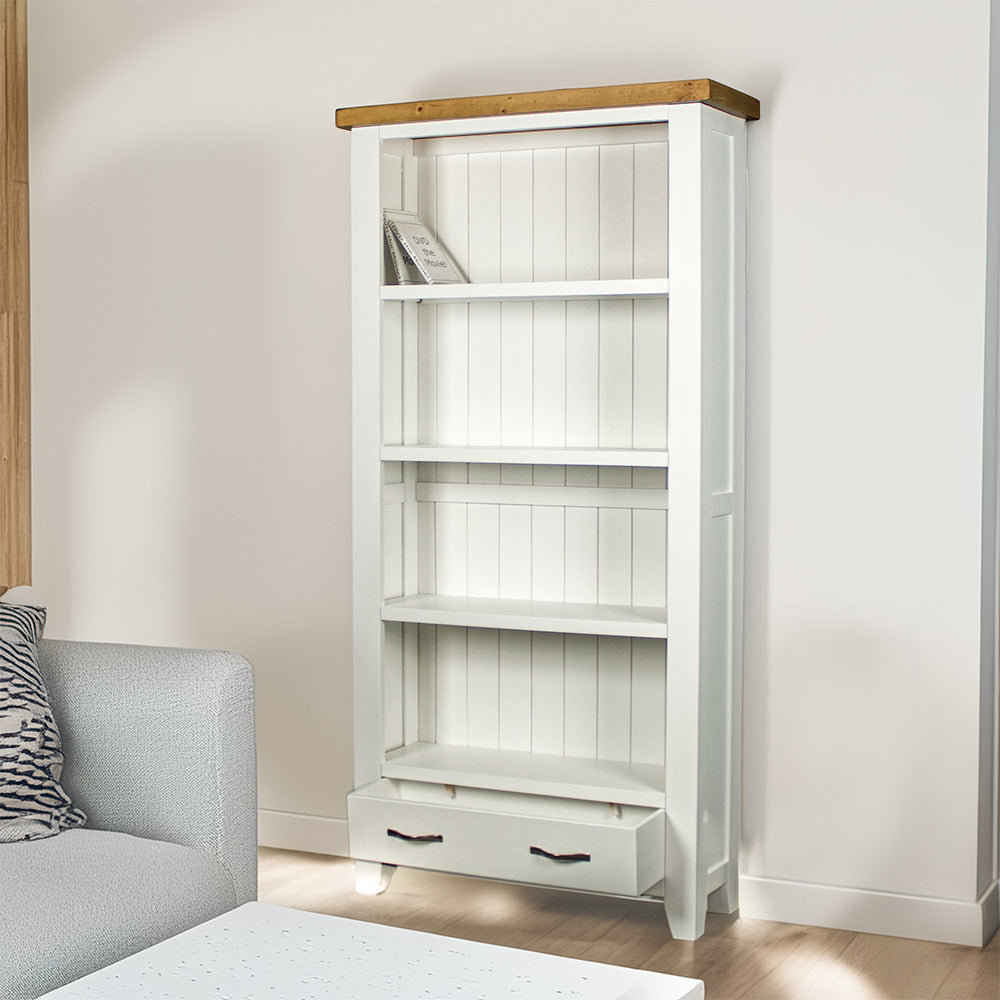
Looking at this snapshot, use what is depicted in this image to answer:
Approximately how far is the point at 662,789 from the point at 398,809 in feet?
1.94

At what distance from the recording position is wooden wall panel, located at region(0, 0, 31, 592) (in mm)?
3754

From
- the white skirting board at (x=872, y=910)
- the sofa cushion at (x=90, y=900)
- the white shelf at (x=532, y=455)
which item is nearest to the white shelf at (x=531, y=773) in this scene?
the white skirting board at (x=872, y=910)

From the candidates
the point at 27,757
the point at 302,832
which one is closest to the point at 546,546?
the point at 302,832

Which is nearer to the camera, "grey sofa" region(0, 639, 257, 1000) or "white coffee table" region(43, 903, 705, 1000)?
"white coffee table" region(43, 903, 705, 1000)

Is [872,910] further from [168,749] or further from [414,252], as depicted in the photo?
[414,252]

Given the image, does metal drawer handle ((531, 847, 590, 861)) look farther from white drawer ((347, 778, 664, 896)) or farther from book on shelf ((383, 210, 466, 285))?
book on shelf ((383, 210, 466, 285))

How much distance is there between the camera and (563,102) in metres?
2.89

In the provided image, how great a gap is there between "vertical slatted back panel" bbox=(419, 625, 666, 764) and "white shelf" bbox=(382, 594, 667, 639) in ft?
0.32

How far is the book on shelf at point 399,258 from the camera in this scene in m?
3.12

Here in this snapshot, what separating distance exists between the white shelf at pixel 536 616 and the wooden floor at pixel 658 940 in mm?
637

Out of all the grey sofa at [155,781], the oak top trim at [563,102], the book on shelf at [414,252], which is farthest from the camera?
the book on shelf at [414,252]

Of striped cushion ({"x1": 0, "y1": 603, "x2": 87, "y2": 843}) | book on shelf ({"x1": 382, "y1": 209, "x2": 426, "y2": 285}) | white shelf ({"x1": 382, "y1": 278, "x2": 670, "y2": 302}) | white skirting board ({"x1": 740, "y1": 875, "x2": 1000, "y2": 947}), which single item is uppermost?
book on shelf ({"x1": 382, "y1": 209, "x2": 426, "y2": 285})

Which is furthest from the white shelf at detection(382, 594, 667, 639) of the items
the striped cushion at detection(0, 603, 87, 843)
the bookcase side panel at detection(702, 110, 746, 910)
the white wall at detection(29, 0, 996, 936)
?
the striped cushion at detection(0, 603, 87, 843)

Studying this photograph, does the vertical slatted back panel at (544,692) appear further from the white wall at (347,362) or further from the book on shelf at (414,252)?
the book on shelf at (414,252)
